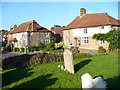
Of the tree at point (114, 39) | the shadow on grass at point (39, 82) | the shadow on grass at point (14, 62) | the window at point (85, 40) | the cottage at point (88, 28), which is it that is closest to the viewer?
the shadow on grass at point (39, 82)

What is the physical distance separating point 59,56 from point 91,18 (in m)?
24.2

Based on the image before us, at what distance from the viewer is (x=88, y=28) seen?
3634cm

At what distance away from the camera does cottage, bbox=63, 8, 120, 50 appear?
34.0 metres

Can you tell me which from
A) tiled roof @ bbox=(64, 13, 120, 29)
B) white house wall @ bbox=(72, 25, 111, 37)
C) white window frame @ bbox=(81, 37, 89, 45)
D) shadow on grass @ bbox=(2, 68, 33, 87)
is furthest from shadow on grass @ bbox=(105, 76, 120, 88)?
white window frame @ bbox=(81, 37, 89, 45)

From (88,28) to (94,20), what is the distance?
8.95ft

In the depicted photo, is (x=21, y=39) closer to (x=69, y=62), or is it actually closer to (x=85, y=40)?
(x=85, y=40)

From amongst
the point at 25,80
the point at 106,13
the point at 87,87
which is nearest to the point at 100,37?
the point at 106,13

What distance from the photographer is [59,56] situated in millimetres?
16984

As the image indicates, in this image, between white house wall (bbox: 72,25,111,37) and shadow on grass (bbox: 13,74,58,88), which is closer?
shadow on grass (bbox: 13,74,58,88)

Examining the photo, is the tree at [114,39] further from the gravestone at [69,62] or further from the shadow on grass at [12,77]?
the shadow on grass at [12,77]

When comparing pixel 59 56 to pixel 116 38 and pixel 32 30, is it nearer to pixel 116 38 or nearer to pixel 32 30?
pixel 116 38

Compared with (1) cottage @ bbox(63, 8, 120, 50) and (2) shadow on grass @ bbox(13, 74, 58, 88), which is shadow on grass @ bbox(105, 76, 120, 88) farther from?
(1) cottage @ bbox(63, 8, 120, 50)

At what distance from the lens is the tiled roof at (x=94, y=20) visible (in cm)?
3441

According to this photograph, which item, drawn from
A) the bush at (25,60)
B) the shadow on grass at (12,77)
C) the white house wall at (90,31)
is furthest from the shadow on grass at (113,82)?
the white house wall at (90,31)
